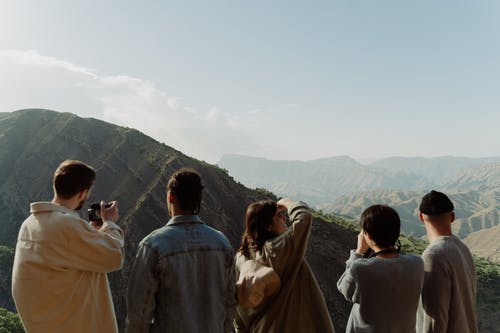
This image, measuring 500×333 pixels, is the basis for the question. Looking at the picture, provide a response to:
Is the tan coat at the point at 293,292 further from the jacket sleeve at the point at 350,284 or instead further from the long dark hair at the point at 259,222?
the jacket sleeve at the point at 350,284

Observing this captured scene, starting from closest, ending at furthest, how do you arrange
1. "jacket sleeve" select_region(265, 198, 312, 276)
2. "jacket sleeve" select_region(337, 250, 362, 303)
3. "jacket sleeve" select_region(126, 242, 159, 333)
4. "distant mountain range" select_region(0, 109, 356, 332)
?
"jacket sleeve" select_region(126, 242, 159, 333), "jacket sleeve" select_region(265, 198, 312, 276), "jacket sleeve" select_region(337, 250, 362, 303), "distant mountain range" select_region(0, 109, 356, 332)

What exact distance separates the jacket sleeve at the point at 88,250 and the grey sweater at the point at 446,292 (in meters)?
3.22

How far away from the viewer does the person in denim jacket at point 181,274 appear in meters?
3.43

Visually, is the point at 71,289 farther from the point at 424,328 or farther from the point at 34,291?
the point at 424,328

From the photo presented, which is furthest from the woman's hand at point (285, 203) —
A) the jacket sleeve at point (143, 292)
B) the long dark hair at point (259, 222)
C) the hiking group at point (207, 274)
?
the jacket sleeve at point (143, 292)

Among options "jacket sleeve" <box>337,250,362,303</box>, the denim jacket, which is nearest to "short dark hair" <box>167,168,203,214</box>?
the denim jacket

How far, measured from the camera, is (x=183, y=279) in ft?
11.4

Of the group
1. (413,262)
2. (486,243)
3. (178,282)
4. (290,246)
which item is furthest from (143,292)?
(486,243)

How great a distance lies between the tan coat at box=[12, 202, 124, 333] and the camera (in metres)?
3.46

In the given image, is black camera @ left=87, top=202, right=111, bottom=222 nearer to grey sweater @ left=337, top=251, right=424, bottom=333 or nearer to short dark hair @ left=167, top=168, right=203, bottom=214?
short dark hair @ left=167, top=168, right=203, bottom=214

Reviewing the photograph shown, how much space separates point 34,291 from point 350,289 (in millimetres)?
2911

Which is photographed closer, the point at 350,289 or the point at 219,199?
the point at 350,289

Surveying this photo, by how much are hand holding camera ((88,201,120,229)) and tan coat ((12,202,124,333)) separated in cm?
45

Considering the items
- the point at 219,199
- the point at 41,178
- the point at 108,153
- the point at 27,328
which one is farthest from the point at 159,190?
the point at 27,328
